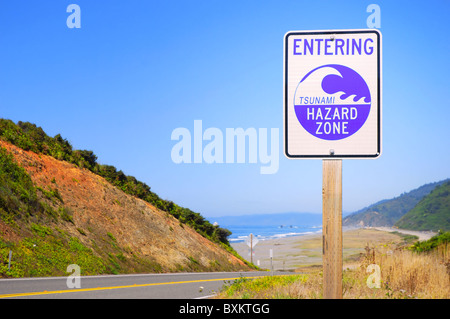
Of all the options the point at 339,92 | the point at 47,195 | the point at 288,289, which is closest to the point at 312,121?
the point at 339,92

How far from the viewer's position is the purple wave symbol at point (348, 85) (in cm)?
412

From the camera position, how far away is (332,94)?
4129mm

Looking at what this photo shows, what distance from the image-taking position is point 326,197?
4086 mm

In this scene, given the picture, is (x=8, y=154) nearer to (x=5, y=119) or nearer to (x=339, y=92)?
(x=5, y=119)

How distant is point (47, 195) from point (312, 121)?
25391 mm

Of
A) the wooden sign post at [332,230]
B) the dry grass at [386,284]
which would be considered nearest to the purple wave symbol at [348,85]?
the wooden sign post at [332,230]

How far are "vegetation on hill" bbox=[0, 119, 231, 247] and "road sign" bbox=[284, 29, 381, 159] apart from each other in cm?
2164

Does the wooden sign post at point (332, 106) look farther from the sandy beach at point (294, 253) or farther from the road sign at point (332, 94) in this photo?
the sandy beach at point (294, 253)

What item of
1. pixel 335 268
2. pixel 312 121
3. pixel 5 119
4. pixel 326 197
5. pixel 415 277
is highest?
pixel 5 119

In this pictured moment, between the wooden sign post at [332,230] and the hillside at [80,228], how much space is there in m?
16.9

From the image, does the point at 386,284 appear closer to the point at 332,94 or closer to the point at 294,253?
the point at 332,94

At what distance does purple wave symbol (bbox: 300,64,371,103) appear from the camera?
4121 millimetres

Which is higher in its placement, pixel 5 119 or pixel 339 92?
pixel 5 119
